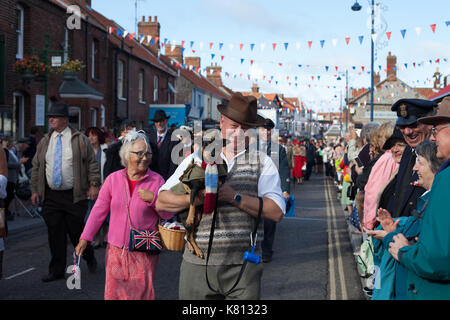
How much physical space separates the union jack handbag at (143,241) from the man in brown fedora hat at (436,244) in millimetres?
2086

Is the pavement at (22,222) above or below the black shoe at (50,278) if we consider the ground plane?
above

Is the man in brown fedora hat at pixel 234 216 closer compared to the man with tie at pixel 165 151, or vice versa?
the man in brown fedora hat at pixel 234 216

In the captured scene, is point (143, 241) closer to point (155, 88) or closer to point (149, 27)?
point (155, 88)

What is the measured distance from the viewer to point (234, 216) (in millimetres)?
3264

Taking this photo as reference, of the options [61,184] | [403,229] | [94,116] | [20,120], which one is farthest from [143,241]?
[94,116]

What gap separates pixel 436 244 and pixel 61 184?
5.33 m

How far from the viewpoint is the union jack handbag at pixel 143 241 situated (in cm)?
419

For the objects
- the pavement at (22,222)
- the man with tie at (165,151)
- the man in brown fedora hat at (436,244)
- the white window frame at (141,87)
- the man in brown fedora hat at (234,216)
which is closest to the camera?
the man in brown fedora hat at (436,244)

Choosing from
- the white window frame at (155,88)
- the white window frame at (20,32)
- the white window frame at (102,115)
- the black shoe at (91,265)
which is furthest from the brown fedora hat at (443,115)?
the white window frame at (155,88)

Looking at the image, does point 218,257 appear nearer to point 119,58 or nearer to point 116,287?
point 116,287

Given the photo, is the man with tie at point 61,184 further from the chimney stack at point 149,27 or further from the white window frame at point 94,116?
the chimney stack at point 149,27
